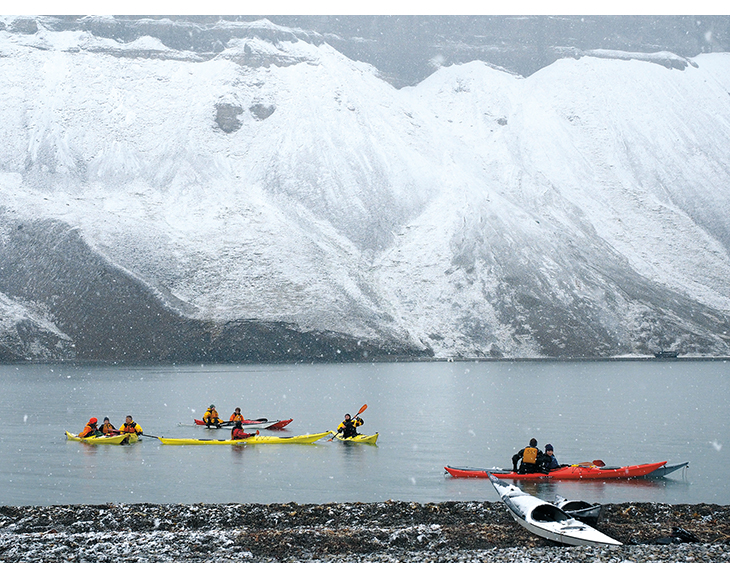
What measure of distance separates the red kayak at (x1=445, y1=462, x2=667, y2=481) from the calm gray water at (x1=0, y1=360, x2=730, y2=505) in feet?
1.33

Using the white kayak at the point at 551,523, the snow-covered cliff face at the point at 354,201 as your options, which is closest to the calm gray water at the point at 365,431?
the white kayak at the point at 551,523

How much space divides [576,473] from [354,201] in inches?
4488

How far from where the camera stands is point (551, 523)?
1870cm

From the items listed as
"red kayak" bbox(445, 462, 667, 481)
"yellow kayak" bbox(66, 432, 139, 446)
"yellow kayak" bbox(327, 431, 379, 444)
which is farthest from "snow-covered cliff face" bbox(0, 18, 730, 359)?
"red kayak" bbox(445, 462, 667, 481)

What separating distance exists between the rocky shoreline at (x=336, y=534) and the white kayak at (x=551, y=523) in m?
0.21

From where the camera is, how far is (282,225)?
13112 centimetres

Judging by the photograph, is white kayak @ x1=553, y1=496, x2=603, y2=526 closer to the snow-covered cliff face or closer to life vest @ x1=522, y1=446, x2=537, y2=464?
life vest @ x1=522, y1=446, x2=537, y2=464

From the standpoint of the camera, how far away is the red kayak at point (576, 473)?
27.7 metres

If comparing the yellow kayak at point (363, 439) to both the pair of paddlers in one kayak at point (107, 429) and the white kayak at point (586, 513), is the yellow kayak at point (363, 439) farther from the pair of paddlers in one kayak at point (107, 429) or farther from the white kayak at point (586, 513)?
the white kayak at point (586, 513)

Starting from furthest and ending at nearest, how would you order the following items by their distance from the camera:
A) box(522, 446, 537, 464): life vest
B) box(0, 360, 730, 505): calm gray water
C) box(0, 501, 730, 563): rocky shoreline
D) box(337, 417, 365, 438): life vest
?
box(337, 417, 365, 438): life vest < box(522, 446, 537, 464): life vest < box(0, 360, 730, 505): calm gray water < box(0, 501, 730, 563): rocky shoreline

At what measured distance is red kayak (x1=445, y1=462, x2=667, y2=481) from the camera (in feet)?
91.0

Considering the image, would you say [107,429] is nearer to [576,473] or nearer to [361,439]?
[361,439]

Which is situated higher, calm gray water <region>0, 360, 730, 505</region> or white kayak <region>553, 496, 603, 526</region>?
calm gray water <region>0, 360, 730, 505</region>

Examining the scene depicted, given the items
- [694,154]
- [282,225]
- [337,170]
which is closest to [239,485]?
[282,225]
